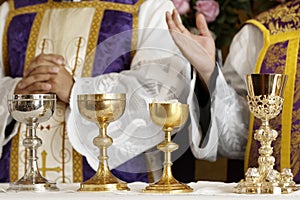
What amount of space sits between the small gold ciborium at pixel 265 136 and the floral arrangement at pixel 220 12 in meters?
1.26

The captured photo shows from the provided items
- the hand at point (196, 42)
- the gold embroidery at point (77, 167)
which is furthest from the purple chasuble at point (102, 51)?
the hand at point (196, 42)

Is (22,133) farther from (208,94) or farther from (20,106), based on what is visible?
(20,106)

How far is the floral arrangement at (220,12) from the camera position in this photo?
117 inches

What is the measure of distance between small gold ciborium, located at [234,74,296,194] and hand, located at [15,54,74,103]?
768 millimetres

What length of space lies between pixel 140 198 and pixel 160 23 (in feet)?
3.48

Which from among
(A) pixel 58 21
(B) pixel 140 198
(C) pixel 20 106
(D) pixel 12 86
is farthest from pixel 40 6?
(B) pixel 140 198

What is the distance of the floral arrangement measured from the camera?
9.71ft

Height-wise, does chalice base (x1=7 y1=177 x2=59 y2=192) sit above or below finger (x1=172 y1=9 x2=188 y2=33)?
below

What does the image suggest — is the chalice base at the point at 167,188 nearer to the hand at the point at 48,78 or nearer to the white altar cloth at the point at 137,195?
the white altar cloth at the point at 137,195

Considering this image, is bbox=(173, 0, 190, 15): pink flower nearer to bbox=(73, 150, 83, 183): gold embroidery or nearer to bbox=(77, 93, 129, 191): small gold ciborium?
bbox=(73, 150, 83, 183): gold embroidery

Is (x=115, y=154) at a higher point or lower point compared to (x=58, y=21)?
lower

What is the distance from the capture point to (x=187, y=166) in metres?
2.68

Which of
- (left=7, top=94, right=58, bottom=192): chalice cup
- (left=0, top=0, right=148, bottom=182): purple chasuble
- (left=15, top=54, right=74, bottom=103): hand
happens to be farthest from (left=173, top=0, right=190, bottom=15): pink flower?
(left=7, top=94, right=58, bottom=192): chalice cup

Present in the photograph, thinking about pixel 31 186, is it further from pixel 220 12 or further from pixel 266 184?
pixel 220 12
